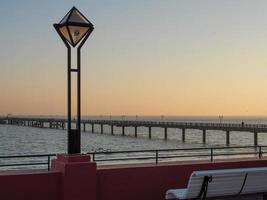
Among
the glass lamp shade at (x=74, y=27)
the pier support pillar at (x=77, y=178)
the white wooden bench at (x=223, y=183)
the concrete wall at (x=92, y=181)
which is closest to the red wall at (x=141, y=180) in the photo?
the concrete wall at (x=92, y=181)

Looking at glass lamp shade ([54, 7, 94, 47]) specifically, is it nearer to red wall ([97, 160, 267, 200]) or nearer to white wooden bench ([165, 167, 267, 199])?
red wall ([97, 160, 267, 200])

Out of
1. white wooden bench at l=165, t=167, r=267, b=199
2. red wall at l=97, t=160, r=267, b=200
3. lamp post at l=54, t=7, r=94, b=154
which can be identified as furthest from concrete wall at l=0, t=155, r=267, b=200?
white wooden bench at l=165, t=167, r=267, b=199

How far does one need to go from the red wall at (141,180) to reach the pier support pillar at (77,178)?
37 cm

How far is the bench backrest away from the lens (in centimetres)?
766

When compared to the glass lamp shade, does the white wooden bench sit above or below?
below

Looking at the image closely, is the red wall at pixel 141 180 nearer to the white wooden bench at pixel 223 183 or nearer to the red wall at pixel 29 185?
the red wall at pixel 29 185

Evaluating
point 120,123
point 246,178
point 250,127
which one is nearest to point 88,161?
point 246,178

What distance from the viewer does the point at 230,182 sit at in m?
8.04

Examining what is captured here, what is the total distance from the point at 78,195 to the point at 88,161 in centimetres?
60

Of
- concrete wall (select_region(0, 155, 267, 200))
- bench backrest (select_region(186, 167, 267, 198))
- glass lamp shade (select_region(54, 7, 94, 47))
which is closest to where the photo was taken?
bench backrest (select_region(186, 167, 267, 198))

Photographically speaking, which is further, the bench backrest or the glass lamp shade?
the glass lamp shade

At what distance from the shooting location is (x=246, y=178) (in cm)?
823

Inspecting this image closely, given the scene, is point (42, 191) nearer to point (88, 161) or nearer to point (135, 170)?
point (88, 161)

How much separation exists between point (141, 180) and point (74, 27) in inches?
121
